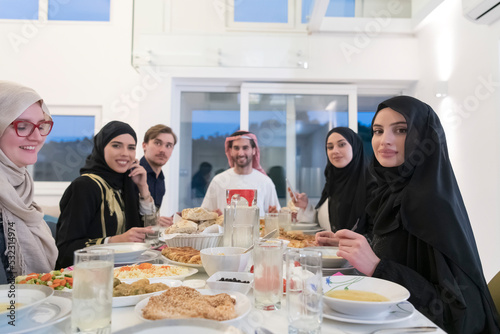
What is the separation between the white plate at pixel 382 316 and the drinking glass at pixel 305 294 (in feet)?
0.30

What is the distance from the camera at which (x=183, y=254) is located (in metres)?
1.35

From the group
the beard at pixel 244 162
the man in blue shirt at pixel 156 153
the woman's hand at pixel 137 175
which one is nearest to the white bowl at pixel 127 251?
the woman's hand at pixel 137 175

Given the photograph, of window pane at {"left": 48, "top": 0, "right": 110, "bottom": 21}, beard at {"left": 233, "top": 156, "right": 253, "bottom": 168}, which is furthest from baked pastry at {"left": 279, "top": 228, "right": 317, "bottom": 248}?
window pane at {"left": 48, "top": 0, "right": 110, "bottom": 21}

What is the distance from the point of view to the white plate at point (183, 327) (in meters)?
0.66

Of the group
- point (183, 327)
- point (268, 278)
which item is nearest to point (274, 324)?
point (268, 278)

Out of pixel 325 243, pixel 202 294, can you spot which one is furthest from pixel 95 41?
pixel 202 294

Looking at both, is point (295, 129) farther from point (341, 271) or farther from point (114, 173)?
point (341, 271)

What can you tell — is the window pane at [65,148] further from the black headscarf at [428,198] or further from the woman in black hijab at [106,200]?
the black headscarf at [428,198]

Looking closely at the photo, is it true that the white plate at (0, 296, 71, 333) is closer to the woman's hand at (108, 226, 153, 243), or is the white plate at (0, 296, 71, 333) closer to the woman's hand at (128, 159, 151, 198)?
the woman's hand at (108, 226, 153, 243)

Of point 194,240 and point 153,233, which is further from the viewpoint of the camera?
point 153,233

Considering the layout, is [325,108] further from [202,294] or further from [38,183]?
[202,294]

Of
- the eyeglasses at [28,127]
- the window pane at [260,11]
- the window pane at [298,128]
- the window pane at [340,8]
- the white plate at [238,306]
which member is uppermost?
the window pane at [340,8]

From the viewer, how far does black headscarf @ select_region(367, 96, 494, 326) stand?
1200mm

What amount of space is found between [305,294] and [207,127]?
159 inches
